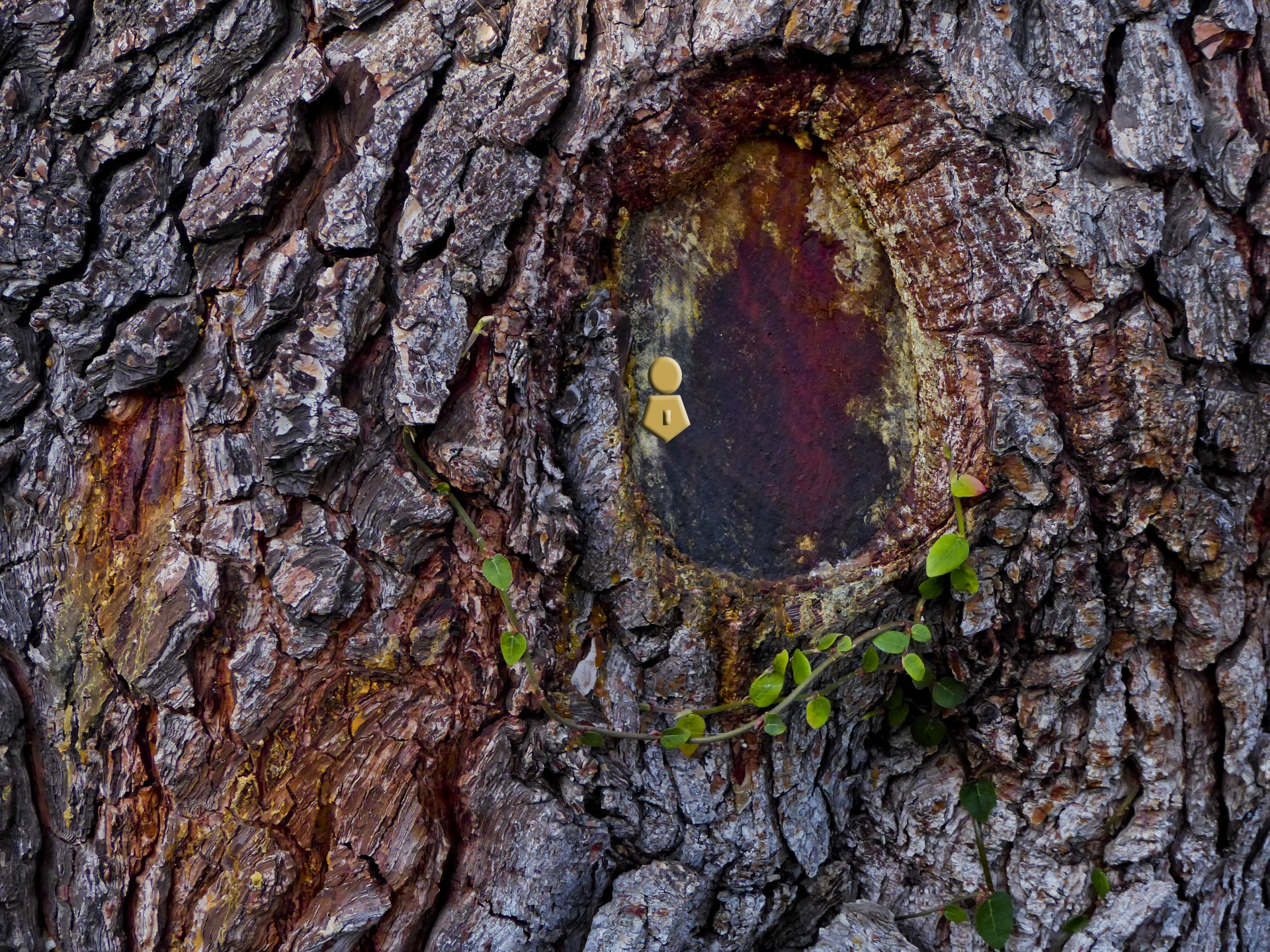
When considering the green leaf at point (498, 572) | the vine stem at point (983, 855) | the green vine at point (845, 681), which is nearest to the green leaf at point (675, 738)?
the green vine at point (845, 681)

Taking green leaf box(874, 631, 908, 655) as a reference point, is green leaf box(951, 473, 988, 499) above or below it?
above

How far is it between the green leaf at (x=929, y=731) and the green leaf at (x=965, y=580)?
1.09 feet

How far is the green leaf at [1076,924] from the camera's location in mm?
1594

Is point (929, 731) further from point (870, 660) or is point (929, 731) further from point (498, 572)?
point (498, 572)

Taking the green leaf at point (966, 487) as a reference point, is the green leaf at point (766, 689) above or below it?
below

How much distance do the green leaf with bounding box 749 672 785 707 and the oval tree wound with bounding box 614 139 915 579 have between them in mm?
193

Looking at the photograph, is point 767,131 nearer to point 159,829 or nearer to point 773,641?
point 773,641

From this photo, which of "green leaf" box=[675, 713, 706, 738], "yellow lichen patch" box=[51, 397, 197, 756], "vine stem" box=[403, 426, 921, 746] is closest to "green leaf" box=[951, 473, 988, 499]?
"vine stem" box=[403, 426, 921, 746]

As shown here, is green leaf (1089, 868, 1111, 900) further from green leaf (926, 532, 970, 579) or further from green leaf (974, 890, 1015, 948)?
green leaf (926, 532, 970, 579)

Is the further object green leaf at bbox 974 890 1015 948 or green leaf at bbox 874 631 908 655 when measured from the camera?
green leaf at bbox 974 890 1015 948

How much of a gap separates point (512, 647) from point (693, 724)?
357mm

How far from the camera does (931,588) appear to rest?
1.52 m

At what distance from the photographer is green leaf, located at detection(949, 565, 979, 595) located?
4.81 ft

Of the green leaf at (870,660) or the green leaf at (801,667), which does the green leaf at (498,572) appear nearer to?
the green leaf at (801,667)
